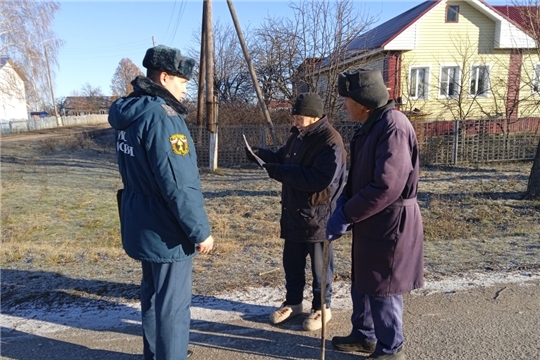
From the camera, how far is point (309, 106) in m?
3.11

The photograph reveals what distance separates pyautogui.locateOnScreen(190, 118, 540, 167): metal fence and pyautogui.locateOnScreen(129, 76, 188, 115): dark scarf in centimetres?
1100

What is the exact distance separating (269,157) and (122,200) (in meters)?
1.43

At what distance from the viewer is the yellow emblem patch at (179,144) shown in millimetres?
2219

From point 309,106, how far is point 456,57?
19.5 metres

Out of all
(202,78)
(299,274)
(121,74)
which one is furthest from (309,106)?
(121,74)

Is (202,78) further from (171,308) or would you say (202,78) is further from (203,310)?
(171,308)

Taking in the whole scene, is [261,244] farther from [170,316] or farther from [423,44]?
[423,44]

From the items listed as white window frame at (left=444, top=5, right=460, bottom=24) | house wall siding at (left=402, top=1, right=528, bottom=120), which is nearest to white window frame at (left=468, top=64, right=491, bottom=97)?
house wall siding at (left=402, top=1, right=528, bottom=120)

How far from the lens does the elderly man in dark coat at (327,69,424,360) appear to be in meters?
2.35

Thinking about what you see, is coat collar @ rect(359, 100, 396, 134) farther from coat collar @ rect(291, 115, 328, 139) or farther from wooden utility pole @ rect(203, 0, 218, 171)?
wooden utility pole @ rect(203, 0, 218, 171)

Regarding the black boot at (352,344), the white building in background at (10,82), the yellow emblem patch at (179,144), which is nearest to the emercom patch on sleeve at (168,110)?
the yellow emblem patch at (179,144)

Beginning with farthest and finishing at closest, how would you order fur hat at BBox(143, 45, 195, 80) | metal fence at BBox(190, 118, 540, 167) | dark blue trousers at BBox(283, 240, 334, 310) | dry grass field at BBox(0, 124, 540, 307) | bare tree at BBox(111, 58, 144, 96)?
bare tree at BBox(111, 58, 144, 96), metal fence at BBox(190, 118, 540, 167), dry grass field at BBox(0, 124, 540, 307), dark blue trousers at BBox(283, 240, 334, 310), fur hat at BBox(143, 45, 195, 80)

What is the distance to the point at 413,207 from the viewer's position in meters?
2.51

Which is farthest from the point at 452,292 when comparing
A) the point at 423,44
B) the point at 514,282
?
the point at 423,44
